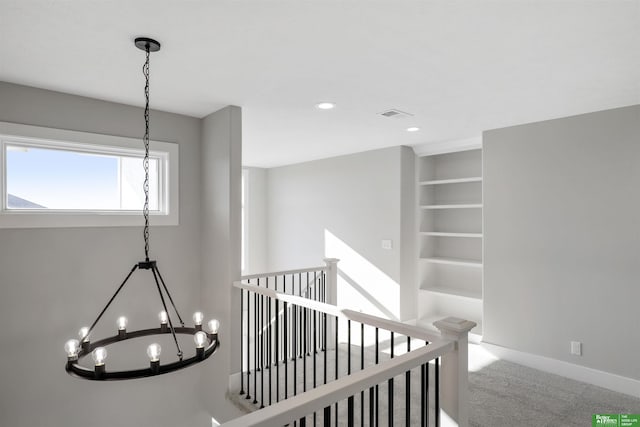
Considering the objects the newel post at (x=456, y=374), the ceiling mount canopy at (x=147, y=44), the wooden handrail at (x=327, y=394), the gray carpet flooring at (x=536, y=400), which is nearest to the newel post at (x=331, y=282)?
the gray carpet flooring at (x=536, y=400)

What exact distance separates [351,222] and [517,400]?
3068mm

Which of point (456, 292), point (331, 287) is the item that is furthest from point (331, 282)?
point (456, 292)

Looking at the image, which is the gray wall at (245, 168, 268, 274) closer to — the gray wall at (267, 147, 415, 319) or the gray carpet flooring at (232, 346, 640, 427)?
the gray wall at (267, 147, 415, 319)

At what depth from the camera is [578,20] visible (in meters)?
1.75

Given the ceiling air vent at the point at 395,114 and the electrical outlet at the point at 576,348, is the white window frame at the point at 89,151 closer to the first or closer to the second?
the ceiling air vent at the point at 395,114

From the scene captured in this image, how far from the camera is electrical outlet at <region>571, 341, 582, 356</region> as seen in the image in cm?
320

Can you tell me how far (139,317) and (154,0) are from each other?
2666mm

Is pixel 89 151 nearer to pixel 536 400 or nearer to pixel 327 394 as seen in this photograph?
pixel 327 394

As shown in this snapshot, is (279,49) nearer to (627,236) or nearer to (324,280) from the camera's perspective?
(324,280)

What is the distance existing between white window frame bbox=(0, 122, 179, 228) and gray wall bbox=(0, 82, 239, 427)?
60 millimetres

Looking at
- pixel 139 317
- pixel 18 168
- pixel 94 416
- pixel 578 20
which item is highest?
pixel 578 20

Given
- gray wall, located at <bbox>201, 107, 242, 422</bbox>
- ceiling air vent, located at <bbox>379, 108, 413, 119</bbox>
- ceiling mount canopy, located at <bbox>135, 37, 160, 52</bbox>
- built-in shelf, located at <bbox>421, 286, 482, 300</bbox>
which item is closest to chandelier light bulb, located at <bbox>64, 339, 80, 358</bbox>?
gray wall, located at <bbox>201, 107, 242, 422</bbox>

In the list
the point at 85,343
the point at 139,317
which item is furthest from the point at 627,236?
the point at 139,317

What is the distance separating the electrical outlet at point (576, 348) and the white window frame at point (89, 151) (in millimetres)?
3883
